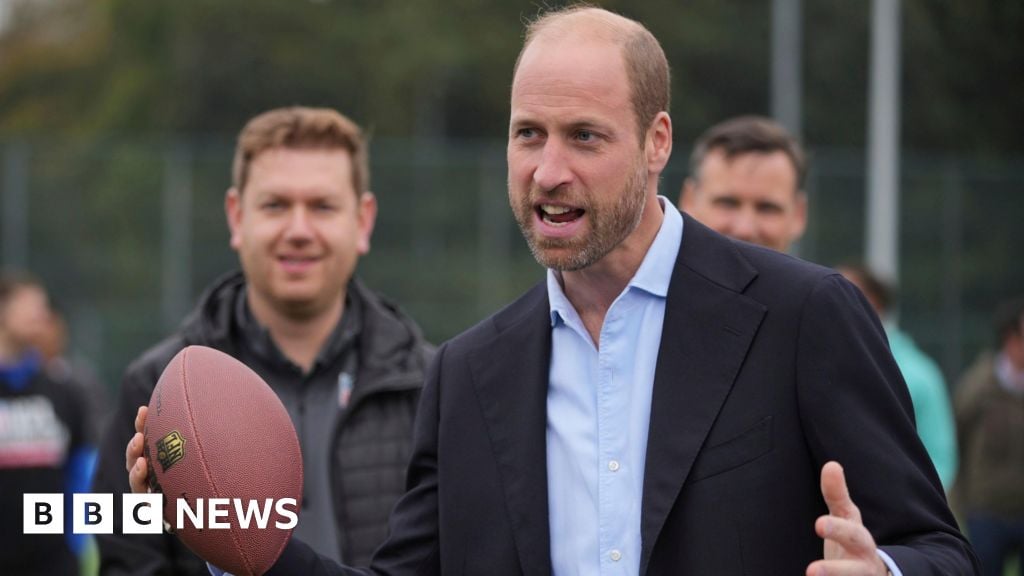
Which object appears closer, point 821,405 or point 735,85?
point 821,405

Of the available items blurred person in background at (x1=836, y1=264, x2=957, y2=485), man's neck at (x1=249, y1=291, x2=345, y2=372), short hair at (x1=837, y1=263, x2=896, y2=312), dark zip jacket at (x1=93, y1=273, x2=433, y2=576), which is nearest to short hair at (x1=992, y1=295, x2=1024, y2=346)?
short hair at (x1=837, y1=263, x2=896, y2=312)

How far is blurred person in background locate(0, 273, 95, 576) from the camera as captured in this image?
26.8 feet

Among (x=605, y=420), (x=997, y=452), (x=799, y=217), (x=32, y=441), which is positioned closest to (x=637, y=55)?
(x=605, y=420)

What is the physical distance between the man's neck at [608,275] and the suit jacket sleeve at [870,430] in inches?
15.1

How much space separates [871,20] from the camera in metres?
12.0

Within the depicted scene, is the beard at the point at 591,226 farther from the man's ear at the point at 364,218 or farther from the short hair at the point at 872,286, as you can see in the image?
the short hair at the point at 872,286

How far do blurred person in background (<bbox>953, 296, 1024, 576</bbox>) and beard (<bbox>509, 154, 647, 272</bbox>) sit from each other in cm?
632

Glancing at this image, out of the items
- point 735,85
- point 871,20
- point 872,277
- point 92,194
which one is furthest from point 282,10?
point 872,277

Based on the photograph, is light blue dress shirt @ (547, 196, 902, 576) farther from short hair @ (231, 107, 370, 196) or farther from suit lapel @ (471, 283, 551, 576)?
short hair @ (231, 107, 370, 196)

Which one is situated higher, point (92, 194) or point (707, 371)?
point (92, 194)

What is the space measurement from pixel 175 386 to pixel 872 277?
4967 mm

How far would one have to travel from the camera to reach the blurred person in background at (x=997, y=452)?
8.65 m

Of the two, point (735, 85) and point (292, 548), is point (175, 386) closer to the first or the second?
point (292, 548)

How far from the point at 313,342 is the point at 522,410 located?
5.02 feet
